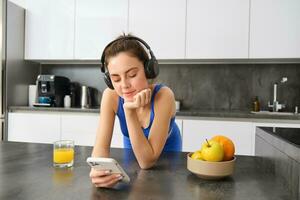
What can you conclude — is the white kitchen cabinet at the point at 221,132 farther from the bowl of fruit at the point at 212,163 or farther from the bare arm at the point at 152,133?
the bowl of fruit at the point at 212,163

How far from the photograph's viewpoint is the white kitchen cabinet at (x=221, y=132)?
2348 millimetres

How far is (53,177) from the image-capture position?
2.50 feet

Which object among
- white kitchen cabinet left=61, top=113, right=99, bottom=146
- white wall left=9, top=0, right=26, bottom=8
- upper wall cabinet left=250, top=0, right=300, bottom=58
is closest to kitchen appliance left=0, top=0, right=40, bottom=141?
white wall left=9, top=0, right=26, bottom=8

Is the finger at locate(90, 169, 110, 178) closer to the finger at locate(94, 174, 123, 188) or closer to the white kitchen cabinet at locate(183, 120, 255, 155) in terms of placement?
Result: the finger at locate(94, 174, 123, 188)

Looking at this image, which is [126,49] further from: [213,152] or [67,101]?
[67,101]

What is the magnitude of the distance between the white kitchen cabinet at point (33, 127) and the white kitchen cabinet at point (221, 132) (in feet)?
4.41

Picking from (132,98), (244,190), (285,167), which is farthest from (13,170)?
(285,167)

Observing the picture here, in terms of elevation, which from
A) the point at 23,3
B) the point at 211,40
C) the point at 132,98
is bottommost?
the point at 132,98

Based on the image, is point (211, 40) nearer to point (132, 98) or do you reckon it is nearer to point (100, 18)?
point (100, 18)

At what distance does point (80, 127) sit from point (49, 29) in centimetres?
118

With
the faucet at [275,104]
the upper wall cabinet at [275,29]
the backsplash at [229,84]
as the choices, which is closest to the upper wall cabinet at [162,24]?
the backsplash at [229,84]

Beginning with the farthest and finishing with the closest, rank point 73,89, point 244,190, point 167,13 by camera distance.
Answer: point 73,89 → point 167,13 → point 244,190

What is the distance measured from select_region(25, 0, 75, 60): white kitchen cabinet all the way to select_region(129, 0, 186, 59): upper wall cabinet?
749 millimetres

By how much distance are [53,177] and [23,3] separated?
2.84m
